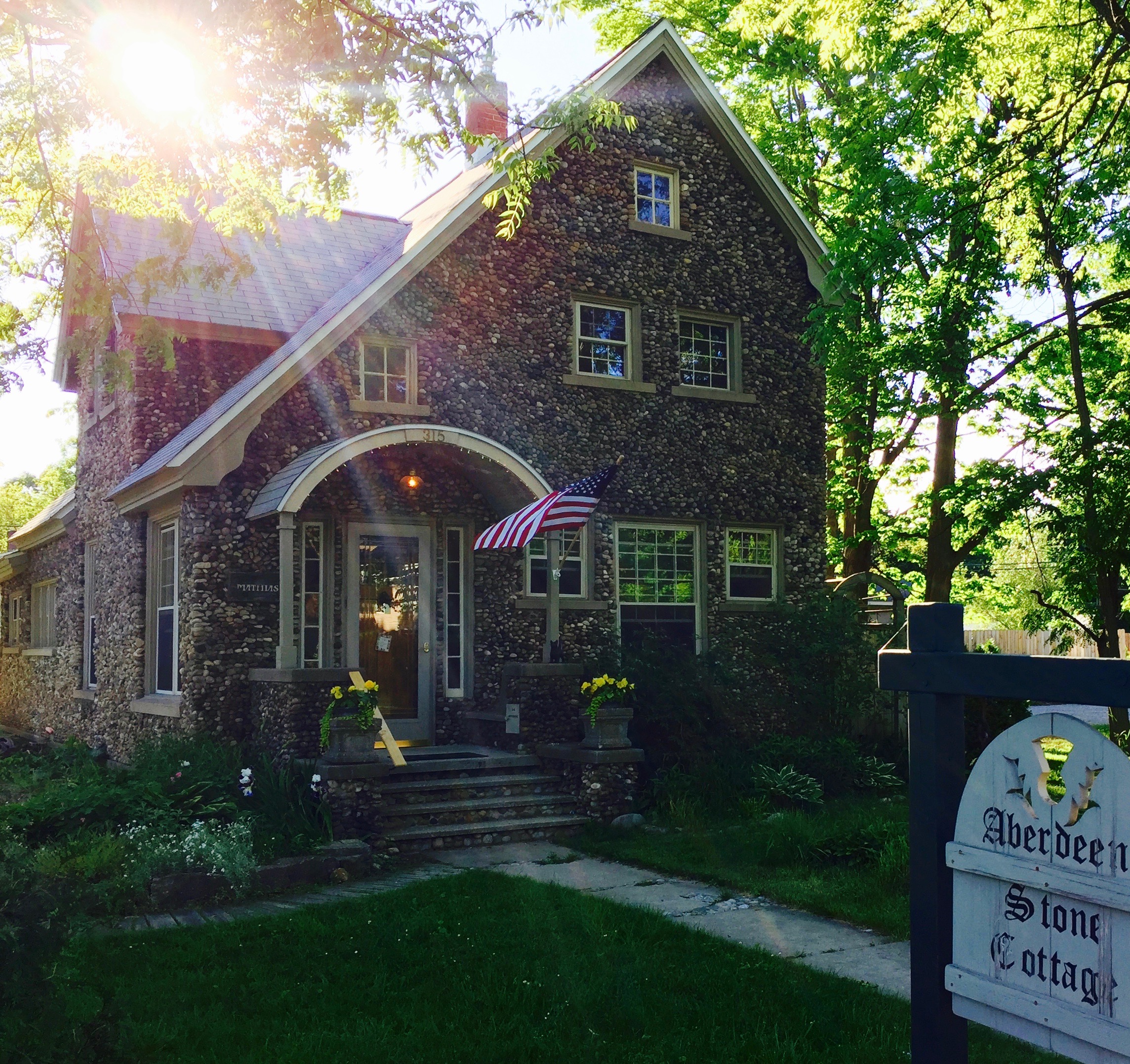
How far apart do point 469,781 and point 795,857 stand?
10.9 feet

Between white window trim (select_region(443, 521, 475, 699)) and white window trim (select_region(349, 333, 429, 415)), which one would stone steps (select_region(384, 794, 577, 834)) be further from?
white window trim (select_region(349, 333, 429, 415))

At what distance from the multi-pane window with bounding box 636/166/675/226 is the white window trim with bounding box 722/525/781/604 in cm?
413

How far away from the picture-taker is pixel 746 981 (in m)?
5.88

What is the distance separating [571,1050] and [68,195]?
25.2 ft

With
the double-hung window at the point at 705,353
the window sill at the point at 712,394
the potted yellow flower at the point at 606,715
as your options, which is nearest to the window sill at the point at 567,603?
the potted yellow flower at the point at 606,715

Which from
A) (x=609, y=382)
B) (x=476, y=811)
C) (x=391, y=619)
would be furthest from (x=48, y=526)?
(x=476, y=811)

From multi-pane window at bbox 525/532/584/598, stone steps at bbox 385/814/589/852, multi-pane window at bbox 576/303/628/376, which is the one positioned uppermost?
multi-pane window at bbox 576/303/628/376

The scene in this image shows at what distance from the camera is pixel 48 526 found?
1822 centimetres

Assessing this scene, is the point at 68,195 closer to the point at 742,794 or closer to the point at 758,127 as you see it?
the point at 742,794

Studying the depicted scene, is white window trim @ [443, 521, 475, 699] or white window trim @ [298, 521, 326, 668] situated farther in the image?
white window trim @ [443, 521, 475, 699]

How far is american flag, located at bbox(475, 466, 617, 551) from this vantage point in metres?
11.0

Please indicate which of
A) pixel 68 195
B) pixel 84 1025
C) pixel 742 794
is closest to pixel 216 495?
pixel 68 195

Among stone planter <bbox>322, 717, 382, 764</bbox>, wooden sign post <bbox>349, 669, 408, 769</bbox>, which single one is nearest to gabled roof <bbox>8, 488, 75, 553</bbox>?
wooden sign post <bbox>349, 669, 408, 769</bbox>

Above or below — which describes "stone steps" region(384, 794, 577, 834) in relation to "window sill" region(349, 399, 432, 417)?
below
